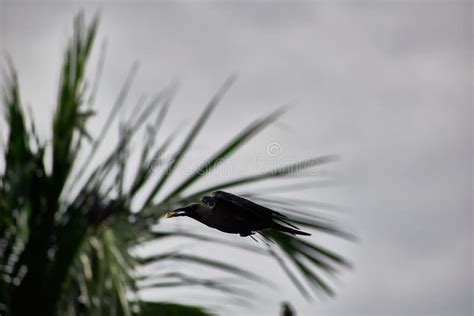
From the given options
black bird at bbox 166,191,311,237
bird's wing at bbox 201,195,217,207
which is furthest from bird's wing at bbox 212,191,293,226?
bird's wing at bbox 201,195,217,207

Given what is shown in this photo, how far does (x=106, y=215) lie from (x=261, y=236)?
3.59 meters

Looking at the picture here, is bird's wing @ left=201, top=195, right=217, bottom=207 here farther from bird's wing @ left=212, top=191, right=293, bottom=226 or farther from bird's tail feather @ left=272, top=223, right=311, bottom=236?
bird's tail feather @ left=272, top=223, right=311, bottom=236

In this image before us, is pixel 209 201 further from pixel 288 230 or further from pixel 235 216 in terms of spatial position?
pixel 288 230

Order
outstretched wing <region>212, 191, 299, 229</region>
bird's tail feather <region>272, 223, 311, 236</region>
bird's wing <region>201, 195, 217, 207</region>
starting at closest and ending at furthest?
bird's tail feather <region>272, 223, 311, 236</region> → outstretched wing <region>212, 191, 299, 229</region> → bird's wing <region>201, 195, 217, 207</region>

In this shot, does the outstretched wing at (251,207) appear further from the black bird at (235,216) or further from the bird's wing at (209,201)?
the bird's wing at (209,201)

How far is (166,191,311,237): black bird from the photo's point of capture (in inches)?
240

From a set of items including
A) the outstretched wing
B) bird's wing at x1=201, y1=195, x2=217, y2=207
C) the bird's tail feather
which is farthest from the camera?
bird's wing at x1=201, y1=195, x2=217, y2=207

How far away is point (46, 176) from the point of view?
10.4m

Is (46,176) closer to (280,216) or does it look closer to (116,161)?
(116,161)

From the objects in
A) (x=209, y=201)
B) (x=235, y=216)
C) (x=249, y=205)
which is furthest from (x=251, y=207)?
(x=209, y=201)

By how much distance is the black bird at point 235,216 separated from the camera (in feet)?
20.0

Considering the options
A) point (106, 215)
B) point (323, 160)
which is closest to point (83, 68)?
point (106, 215)

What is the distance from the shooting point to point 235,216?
20.7 feet

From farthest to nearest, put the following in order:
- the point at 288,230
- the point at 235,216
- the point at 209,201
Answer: the point at 209,201 → the point at 235,216 → the point at 288,230
